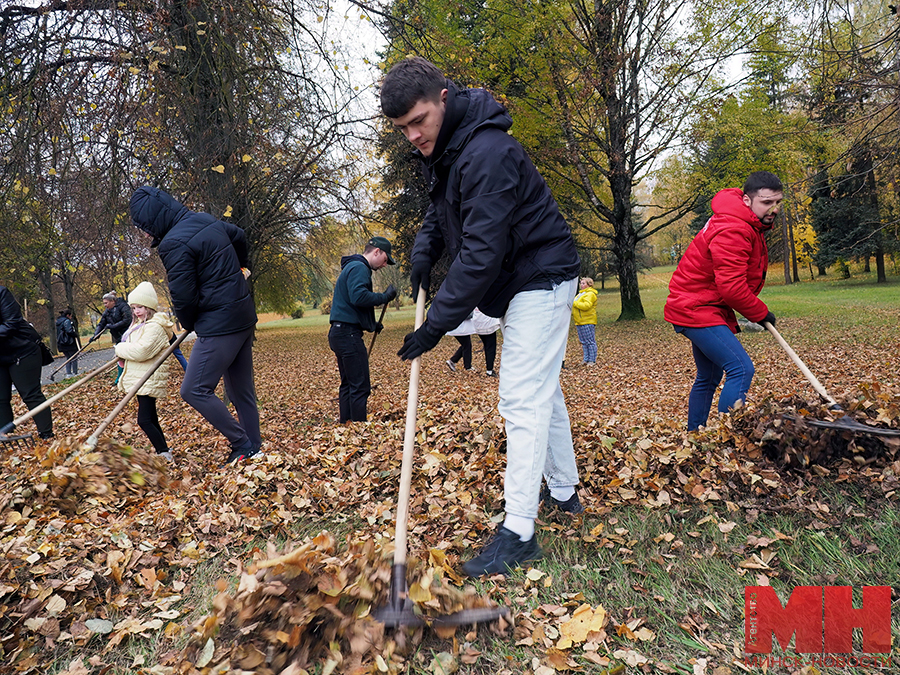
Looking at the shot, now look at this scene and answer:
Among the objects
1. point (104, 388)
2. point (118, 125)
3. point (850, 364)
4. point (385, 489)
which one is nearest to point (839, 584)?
point (385, 489)

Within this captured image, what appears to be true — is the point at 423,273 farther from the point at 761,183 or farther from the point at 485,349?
the point at 485,349

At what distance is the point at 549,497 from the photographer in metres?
3.10

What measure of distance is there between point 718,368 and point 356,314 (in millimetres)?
3362

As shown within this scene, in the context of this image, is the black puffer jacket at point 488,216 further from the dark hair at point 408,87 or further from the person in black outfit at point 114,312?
the person in black outfit at point 114,312

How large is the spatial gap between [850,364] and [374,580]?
854 cm

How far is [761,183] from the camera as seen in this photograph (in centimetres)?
373

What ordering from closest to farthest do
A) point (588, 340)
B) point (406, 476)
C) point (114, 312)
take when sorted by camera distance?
1. point (406, 476)
2. point (588, 340)
3. point (114, 312)

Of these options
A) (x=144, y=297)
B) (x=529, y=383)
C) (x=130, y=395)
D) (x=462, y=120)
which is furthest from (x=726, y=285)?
(x=144, y=297)

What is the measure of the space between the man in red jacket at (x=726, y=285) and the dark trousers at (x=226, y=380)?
132 inches

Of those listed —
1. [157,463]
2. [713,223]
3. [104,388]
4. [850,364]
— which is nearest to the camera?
[713,223]

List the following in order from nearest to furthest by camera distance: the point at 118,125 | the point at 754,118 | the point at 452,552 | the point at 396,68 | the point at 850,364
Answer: the point at 396,68
the point at 452,552
the point at 118,125
the point at 850,364
the point at 754,118

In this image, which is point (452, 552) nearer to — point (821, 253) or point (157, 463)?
point (157, 463)

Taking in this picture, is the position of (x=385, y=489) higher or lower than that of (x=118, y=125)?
lower

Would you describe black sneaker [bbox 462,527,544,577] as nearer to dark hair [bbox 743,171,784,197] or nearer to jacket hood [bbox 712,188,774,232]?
jacket hood [bbox 712,188,774,232]
